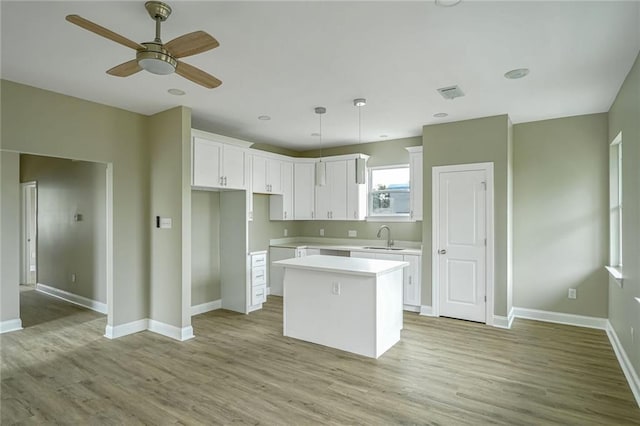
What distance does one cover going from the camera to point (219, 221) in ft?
18.3

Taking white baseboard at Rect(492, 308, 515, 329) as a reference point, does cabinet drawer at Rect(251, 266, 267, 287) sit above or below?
above

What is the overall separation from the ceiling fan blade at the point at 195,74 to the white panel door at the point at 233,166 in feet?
7.81

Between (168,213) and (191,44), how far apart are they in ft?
9.03

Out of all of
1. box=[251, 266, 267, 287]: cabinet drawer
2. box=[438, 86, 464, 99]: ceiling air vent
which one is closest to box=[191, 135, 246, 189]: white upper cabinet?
box=[251, 266, 267, 287]: cabinet drawer

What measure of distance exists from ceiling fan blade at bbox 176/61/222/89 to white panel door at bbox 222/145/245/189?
7.81 ft

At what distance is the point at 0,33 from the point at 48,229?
16.9 ft

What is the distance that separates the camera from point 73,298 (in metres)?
5.88

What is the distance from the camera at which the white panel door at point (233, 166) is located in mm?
4941

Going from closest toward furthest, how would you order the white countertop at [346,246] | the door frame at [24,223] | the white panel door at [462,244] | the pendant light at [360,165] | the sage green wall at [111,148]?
the sage green wall at [111,148] < the pendant light at [360,165] < the white panel door at [462,244] < the white countertop at [346,246] < the door frame at [24,223]

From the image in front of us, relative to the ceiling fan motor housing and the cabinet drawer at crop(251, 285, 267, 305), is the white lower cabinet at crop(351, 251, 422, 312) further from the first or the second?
the ceiling fan motor housing

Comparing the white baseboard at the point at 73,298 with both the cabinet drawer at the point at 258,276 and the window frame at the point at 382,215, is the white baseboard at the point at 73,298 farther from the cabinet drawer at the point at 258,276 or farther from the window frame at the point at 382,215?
the window frame at the point at 382,215

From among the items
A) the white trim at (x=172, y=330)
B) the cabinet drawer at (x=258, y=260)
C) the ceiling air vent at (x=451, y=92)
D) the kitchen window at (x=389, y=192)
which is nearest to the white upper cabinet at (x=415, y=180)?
the kitchen window at (x=389, y=192)

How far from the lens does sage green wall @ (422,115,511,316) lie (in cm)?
455

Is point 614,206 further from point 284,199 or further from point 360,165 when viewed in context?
point 284,199
